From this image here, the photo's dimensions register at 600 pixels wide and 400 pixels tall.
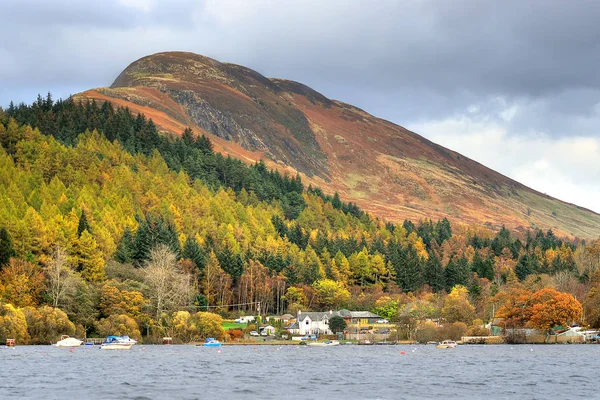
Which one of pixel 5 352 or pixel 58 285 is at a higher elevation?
pixel 58 285

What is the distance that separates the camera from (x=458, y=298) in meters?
178

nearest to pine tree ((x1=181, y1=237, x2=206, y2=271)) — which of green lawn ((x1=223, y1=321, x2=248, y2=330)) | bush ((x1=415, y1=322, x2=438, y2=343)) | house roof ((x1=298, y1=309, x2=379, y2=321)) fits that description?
green lawn ((x1=223, y1=321, x2=248, y2=330))

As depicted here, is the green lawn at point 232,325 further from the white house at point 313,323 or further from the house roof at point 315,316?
the house roof at point 315,316

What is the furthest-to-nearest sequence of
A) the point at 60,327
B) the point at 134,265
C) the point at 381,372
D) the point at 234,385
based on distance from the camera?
the point at 134,265
the point at 60,327
the point at 381,372
the point at 234,385

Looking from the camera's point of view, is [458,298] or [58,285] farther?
[458,298]

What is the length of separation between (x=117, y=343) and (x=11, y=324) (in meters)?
15.3

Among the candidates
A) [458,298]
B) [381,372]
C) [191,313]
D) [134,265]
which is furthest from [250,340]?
[381,372]

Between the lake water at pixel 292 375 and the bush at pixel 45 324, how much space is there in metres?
9.95

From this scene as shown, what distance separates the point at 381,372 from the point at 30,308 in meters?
67.8

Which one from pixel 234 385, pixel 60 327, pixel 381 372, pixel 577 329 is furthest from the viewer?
pixel 577 329

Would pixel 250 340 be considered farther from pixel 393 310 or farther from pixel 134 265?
pixel 393 310

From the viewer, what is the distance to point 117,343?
427ft

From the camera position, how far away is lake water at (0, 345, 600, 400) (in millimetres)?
70062

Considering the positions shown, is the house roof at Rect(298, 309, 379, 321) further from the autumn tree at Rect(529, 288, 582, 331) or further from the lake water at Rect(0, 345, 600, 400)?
the lake water at Rect(0, 345, 600, 400)
